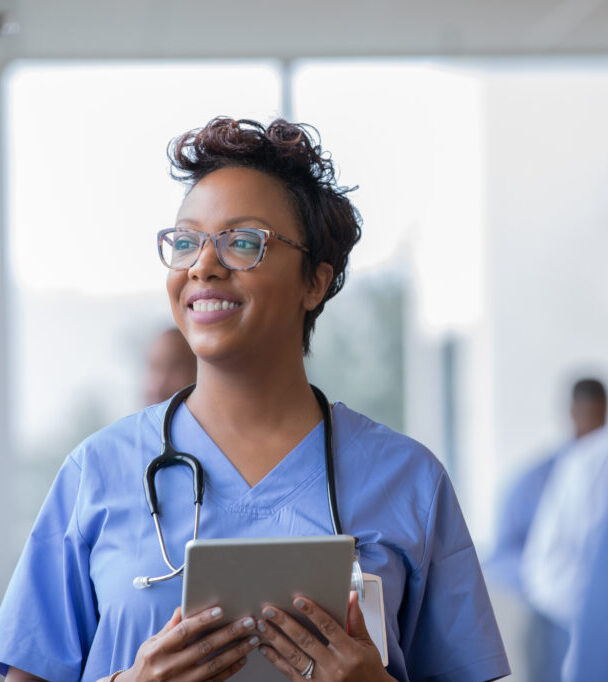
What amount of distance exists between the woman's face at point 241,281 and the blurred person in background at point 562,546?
2.15 metres

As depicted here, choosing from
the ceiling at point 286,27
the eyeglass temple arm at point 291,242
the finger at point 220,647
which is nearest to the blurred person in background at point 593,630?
the eyeglass temple arm at point 291,242

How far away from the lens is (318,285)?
4.75 feet

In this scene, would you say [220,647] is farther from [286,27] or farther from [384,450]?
[286,27]

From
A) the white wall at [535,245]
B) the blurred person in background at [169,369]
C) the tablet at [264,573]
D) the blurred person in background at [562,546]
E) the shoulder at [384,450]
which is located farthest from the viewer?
the white wall at [535,245]

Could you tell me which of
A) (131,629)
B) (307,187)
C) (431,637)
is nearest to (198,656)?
(131,629)

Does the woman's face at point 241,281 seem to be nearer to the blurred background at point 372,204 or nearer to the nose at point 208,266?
the nose at point 208,266

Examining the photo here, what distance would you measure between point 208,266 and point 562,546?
2555 millimetres

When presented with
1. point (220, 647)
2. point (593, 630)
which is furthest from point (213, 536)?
point (593, 630)

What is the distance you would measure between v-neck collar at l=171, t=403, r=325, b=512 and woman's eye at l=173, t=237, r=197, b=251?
0.24 meters

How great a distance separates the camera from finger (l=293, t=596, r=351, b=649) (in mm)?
1094

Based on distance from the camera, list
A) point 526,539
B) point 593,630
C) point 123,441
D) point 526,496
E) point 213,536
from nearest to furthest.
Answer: point 213,536, point 123,441, point 593,630, point 526,539, point 526,496

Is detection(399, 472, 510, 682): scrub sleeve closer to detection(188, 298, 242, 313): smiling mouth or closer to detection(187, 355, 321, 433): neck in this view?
detection(187, 355, 321, 433): neck

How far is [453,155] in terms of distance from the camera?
3.94 m

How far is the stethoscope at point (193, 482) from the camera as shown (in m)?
1.23
